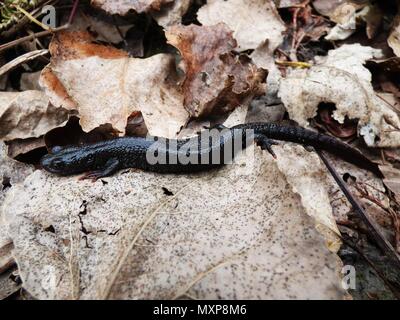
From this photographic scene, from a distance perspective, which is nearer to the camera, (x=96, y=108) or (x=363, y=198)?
(x=363, y=198)

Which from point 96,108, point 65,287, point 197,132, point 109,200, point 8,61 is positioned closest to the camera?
point 65,287

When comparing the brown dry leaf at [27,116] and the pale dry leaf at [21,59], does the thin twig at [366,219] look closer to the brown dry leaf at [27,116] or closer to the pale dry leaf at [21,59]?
the brown dry leaf at [27,116]

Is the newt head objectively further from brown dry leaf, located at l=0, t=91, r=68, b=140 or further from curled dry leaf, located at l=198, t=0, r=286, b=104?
curled dry leaf, located at l=198, t=0, r=286, b=104

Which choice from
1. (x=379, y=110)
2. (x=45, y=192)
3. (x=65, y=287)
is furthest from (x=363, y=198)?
(x=45, y=192)

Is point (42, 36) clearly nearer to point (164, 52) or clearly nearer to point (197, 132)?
point (164, 52)

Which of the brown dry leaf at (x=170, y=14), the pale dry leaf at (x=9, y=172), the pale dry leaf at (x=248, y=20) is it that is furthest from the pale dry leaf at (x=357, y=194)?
the pale dry leaf at (x=9, y=172)

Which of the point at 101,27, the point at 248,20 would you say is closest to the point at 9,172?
the point at 101,27
